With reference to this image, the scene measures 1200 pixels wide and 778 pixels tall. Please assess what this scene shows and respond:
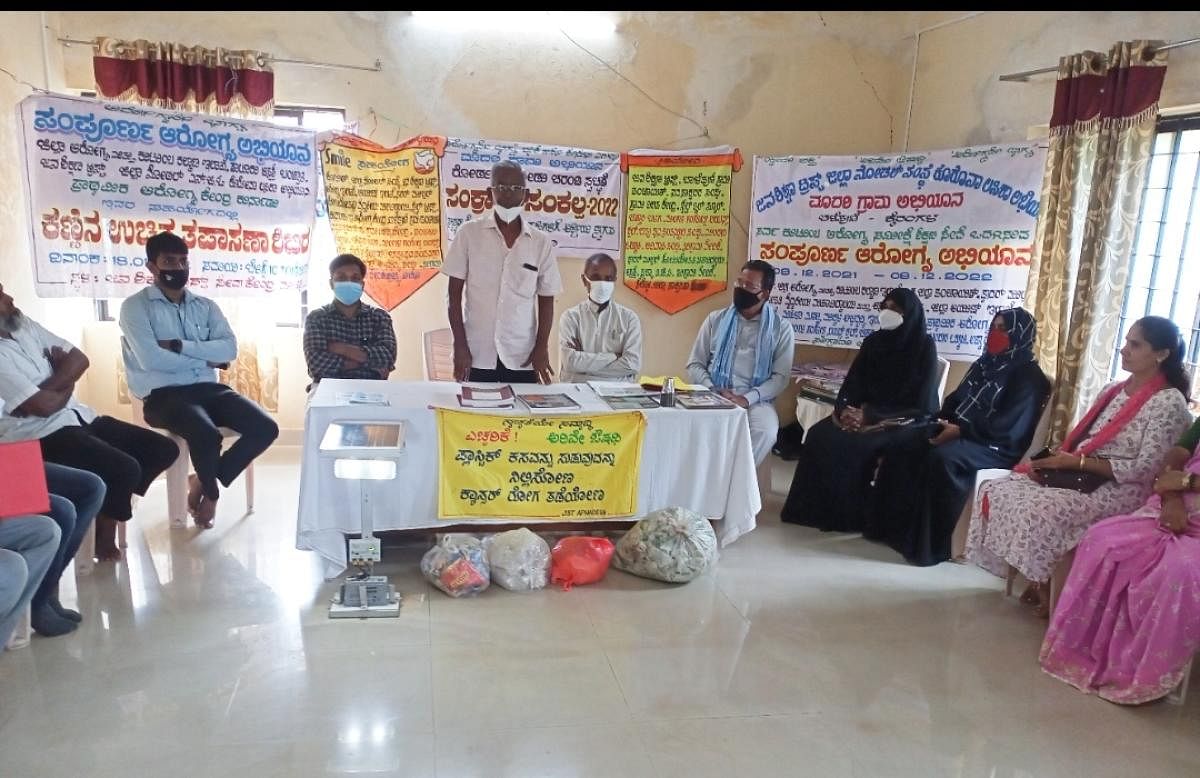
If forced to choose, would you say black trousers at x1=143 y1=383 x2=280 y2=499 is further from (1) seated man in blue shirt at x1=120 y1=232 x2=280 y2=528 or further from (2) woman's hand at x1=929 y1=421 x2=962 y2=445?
(2) woman's hand at x1=929 y1=421 x2=962 y2=445

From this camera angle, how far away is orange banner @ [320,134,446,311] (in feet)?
16.0

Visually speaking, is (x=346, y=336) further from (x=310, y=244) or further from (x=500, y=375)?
(x=310, y=244)

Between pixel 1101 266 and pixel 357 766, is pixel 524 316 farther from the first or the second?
pixel 1101 266

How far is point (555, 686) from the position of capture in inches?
98.6

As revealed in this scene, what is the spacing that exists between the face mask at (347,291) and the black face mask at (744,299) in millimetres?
1965

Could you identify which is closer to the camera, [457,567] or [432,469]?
[457,567]

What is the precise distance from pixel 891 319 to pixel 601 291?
4.95ft

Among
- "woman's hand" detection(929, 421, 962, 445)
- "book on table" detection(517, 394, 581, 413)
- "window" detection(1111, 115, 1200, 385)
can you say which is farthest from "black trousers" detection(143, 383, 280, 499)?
"window" detection(1111, 115, 1200, 385)

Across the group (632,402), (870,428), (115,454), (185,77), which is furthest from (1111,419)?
(185,77)

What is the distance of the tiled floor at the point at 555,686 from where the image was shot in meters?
2.17

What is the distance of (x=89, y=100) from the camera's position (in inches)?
167

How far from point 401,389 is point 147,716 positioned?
1611 millimetres

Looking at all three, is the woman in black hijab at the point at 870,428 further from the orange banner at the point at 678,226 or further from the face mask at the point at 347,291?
the face mask at the point at 347,291

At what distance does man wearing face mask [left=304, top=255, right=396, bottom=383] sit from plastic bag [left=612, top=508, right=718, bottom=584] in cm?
164
